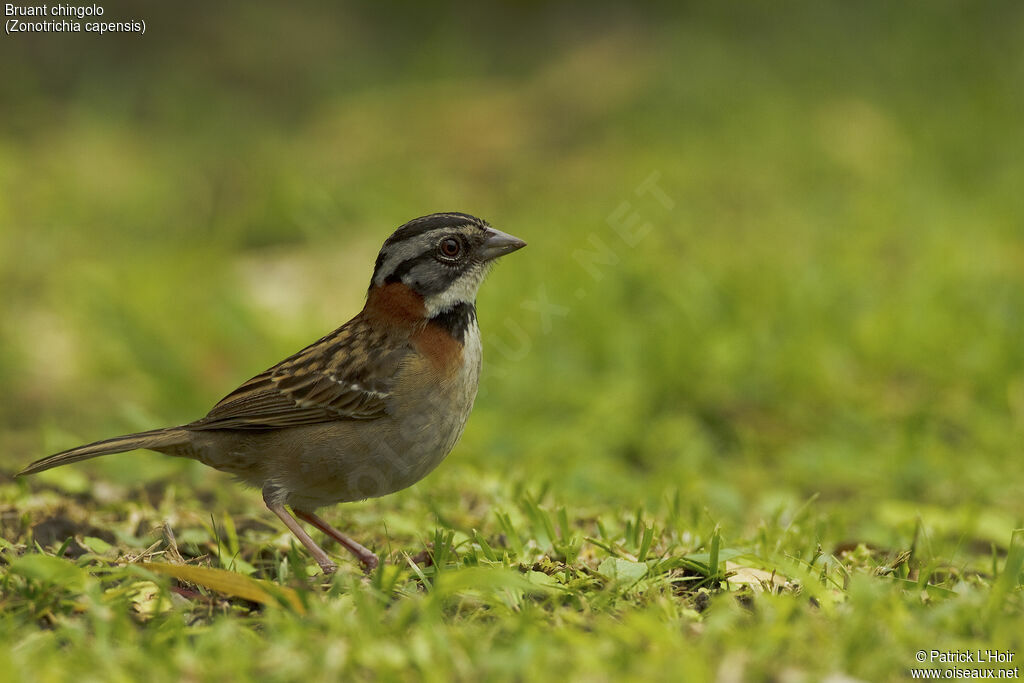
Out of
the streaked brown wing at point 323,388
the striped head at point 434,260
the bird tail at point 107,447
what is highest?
the striped head at point 434,260

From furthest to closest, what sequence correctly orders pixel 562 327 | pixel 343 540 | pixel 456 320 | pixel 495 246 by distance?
1. pixel 562 327
2. pixel 495 246
3. pixel 456 320
4. pixel 343 540

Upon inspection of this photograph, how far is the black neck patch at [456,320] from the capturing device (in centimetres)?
503

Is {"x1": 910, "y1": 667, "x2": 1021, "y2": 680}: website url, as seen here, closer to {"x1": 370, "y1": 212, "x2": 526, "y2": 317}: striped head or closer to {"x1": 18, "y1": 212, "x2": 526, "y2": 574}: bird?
{"x1": 18, "y1": 212, "x2": 526, "y2": 574}: bird

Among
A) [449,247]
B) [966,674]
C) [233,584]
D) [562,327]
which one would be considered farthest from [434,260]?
[562,327]

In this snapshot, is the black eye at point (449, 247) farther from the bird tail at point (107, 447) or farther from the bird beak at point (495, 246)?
the bird tail at point (107, 447)

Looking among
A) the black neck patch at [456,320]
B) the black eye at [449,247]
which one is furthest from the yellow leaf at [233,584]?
the black eye at [449,247]

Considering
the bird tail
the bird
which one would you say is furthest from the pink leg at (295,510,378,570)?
the bird tail

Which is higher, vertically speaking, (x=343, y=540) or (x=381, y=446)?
(x=381, y=446)

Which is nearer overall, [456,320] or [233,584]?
[233,584]

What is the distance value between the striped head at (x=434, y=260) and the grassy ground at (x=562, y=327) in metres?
1.04

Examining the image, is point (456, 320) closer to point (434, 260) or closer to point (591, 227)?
point (434, 260)

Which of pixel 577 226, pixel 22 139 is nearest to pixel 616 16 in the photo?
pixel 577 226

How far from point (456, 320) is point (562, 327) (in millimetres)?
3709

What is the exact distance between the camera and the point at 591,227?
1001cm
